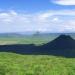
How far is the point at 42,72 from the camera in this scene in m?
85.3

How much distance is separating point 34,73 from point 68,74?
Answer: 12406 millimetres

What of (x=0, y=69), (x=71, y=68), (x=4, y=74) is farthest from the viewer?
(x=71, y=68)

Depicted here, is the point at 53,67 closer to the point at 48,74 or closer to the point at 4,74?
the point at 48,74

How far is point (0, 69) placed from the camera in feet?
287

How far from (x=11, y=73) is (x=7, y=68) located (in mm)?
5509

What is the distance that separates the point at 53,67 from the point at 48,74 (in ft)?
38.3

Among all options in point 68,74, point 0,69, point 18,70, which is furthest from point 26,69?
point 68,74

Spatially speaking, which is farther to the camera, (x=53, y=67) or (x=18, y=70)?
(x=53, y=67)

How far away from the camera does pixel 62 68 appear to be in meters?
96.9

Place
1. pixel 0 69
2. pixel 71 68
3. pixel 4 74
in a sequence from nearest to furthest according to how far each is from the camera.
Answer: pixel 4 74 < pixel 0 69 < pixel 71 68

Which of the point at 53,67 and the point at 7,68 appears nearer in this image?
the point at 7,68

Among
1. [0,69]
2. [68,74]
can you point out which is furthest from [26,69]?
[68,74]

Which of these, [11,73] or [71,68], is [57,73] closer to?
[71,68]

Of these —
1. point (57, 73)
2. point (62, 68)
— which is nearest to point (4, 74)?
point (57, 73)
